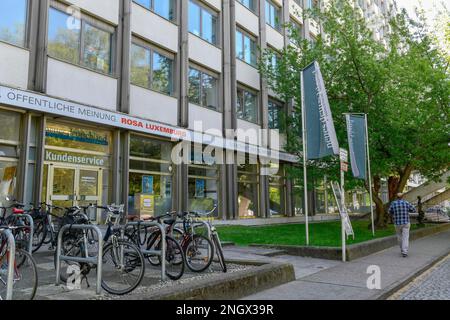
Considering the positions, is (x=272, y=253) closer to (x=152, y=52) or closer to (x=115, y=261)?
(x=115, y=261)

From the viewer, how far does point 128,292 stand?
19.5ft

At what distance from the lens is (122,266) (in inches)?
242

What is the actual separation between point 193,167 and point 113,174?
15.8 ft

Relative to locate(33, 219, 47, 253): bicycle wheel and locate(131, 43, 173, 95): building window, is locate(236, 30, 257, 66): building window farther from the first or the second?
locate(33, 219, 47, 253): bicycle wheel

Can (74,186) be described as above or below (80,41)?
below

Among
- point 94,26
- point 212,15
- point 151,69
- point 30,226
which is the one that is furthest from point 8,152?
point 212,15

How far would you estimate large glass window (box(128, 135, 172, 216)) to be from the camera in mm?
16500

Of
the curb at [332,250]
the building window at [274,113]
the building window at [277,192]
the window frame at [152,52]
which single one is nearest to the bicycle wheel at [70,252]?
the curb at [332,250]

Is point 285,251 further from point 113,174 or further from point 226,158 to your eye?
point 226,158

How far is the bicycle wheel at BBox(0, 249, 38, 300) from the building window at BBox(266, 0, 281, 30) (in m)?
23.9

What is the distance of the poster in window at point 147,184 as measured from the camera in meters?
16.9

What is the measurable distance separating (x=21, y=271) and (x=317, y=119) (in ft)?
27.5

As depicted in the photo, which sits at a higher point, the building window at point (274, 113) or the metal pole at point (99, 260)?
the building window at point (274, 113)

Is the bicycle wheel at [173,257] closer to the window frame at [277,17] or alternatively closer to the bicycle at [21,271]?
the bicycle at [21,271]
